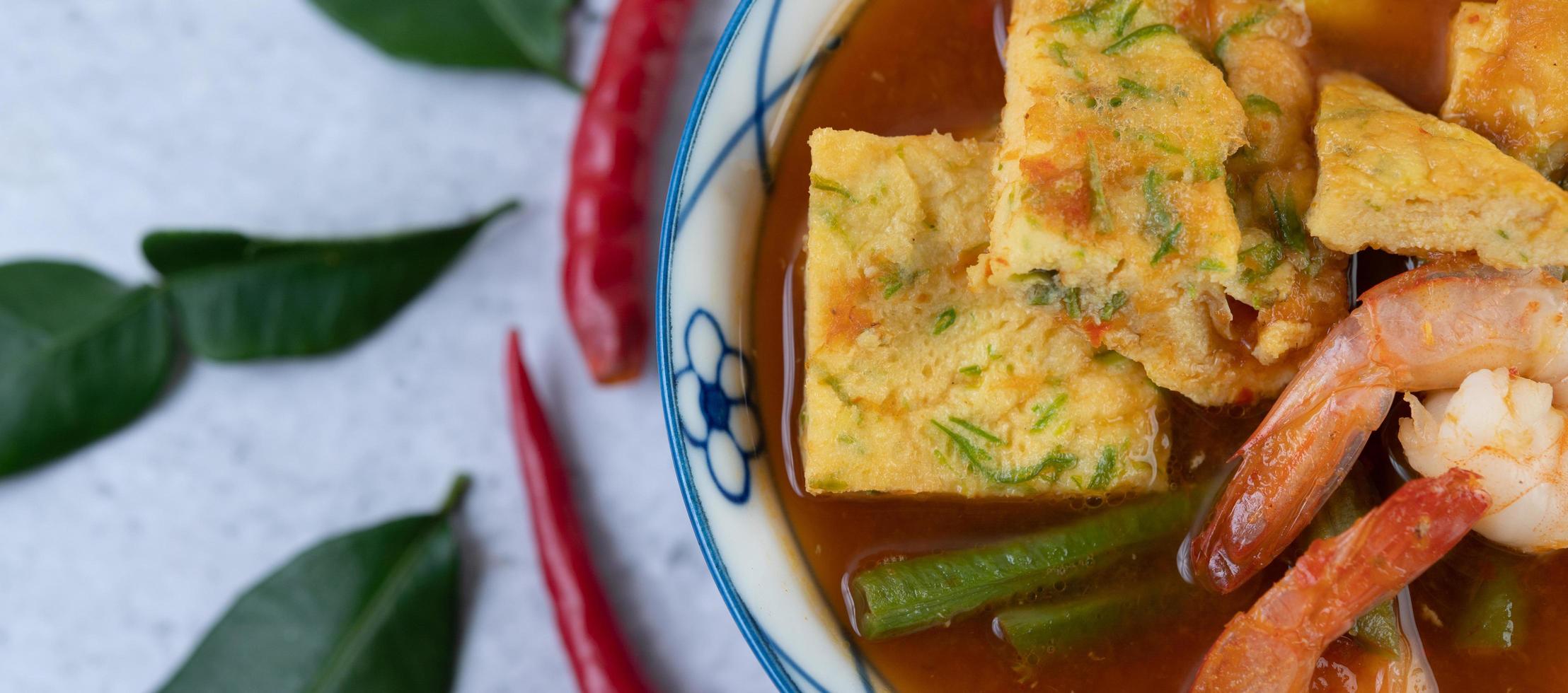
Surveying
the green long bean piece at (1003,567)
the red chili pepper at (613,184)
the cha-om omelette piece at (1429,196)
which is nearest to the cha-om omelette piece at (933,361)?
the green long bean piece at (1003,567)

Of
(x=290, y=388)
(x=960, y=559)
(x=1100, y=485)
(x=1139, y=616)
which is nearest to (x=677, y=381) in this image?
(x=960, y=559)

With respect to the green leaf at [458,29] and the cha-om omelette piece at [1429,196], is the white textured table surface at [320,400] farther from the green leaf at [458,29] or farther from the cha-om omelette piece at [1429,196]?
the cha-om omelette piece at [1429,196]

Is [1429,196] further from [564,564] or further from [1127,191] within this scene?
[564,564]

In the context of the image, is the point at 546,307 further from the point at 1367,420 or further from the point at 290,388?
the point at 1367,420

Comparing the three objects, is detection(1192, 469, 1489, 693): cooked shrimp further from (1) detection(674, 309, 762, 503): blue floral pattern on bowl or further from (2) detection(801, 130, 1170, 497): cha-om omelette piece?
(1) detection(674, 309, 762, 503): blue floral pattern on bowl

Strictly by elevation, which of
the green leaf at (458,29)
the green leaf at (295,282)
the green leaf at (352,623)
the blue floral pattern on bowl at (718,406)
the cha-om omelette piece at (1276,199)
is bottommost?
the green leaf at (352,623)

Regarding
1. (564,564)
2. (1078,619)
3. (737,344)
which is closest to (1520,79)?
(1078,619)
